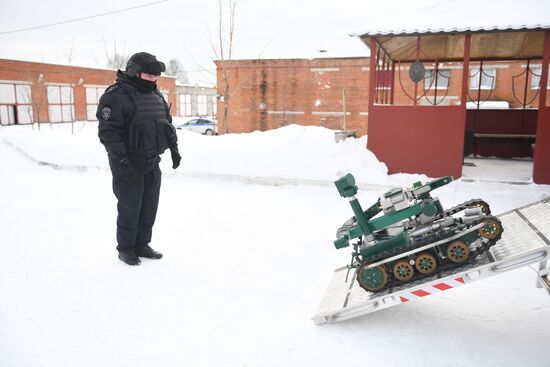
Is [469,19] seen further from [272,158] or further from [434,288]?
[434,288]

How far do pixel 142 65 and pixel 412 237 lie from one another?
119 inches

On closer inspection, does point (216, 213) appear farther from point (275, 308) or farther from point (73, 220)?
point (275, 308)

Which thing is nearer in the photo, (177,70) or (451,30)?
(451,30)

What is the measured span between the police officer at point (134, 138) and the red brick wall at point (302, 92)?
79.7 ft

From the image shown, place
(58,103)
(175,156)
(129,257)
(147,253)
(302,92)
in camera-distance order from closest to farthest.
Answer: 1. (129,257)
2. (147,253)
3. (175,156)
4. (302,92)
5. (58,103)

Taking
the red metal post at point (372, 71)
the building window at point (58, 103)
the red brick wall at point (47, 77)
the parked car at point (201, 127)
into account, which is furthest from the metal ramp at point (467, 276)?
the building window at point (58, 103)

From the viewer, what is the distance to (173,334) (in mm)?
3373

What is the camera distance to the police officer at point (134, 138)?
440 cm

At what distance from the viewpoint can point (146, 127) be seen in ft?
14.9

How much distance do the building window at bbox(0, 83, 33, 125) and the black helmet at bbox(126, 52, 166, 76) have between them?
31.6 meters

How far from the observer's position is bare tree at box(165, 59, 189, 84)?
85338 mm

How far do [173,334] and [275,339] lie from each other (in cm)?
76

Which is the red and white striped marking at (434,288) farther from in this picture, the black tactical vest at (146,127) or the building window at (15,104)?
the building window at (15,104)

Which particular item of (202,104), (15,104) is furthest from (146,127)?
(202,104)
